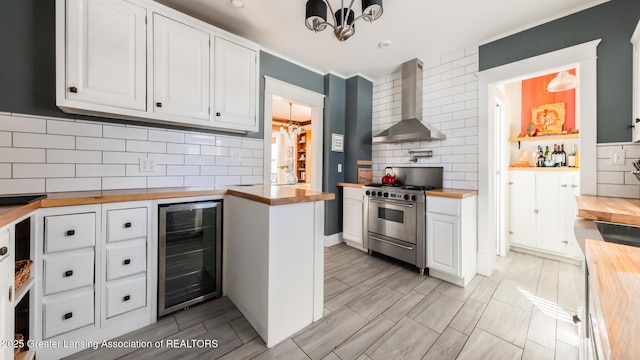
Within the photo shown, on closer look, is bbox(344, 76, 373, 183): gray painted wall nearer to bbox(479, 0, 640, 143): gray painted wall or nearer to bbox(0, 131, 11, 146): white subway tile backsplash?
bbox(479, 0, 640, 143): gray painted wall

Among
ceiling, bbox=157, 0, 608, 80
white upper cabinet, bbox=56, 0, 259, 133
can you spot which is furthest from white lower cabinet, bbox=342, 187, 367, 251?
ceiling, bbox=157, 0, 608, 80

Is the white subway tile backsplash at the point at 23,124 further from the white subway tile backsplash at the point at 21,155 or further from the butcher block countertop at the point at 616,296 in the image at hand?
the butcher block countertop at the point at 616,296

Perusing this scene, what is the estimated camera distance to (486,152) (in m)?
2.57

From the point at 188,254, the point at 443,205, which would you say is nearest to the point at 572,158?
the point at 443,205

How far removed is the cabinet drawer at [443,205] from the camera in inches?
90.6

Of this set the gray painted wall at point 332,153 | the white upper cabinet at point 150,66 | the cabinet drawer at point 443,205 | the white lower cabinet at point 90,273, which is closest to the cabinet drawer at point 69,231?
the white lower cabinet at point 90,273

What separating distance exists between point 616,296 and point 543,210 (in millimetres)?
3396

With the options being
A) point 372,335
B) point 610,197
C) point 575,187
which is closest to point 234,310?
point 372,335

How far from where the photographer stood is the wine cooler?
5.65 feet

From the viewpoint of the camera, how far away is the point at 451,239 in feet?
7.64

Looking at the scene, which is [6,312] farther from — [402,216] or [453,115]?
[453,115]

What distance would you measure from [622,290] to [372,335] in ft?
4.69

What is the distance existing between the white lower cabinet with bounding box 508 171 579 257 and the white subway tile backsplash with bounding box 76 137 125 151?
4493 millimetres

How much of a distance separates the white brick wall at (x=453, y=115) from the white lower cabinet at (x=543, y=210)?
3.43 feet
